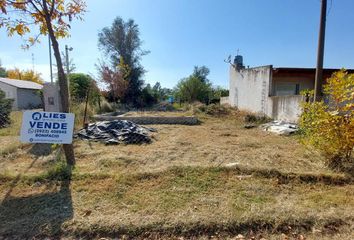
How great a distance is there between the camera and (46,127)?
3.89m

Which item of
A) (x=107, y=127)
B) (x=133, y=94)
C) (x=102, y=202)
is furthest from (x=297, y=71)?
(x=133, y=94)

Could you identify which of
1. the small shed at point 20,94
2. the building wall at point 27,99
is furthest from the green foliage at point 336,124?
the building wall at point 27,99

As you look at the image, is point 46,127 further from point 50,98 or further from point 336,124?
point 336,124

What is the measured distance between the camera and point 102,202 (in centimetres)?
298

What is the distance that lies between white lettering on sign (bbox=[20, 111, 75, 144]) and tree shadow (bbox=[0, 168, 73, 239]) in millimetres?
915

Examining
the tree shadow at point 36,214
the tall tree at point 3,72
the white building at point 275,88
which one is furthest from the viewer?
the tall tree at point 3,72

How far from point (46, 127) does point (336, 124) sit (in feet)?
16.0

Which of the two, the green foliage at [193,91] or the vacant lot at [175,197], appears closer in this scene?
the vacant lot at [175,197]

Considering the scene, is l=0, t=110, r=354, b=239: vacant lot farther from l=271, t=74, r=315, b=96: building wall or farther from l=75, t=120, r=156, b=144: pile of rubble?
l=271, t=74, r=315, b=96: building wall

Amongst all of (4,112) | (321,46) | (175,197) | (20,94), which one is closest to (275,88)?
Answer: (321,46)

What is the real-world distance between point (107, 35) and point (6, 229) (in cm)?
2804

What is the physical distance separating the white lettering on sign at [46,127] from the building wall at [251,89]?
964cm

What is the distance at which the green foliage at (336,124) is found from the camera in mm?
3982

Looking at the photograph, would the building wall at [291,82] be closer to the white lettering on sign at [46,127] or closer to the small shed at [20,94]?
the white lettering on sign at [46,127]
